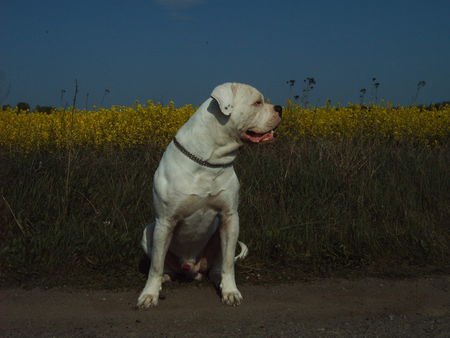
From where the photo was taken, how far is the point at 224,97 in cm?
349

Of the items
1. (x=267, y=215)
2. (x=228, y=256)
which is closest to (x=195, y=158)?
(x=228, y=256)

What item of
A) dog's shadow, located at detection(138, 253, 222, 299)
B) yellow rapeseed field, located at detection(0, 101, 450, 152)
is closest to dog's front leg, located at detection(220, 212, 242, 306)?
dog's shadow, located at detection(138, 253, 222, 299)

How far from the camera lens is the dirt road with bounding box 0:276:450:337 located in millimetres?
3314

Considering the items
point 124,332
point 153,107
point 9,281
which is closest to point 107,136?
point 153,107

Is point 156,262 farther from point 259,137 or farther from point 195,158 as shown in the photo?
point 259,137

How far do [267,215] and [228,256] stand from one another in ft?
4.82

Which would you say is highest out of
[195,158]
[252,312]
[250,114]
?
[250,114]

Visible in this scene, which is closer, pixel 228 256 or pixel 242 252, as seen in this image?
pixel 228 256

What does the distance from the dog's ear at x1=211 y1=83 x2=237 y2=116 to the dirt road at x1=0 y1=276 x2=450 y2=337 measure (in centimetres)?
139

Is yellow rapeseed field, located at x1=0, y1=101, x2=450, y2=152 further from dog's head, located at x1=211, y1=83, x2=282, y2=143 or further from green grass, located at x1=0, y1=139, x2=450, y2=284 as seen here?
dog's head, located at x1=211, y1=83, x2=282, y2=143

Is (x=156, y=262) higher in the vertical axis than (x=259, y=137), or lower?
lower

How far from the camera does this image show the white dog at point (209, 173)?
3.62 meters

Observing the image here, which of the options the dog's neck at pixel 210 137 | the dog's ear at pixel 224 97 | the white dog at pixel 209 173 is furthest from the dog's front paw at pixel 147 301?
the dog's ear at pixel 224 97

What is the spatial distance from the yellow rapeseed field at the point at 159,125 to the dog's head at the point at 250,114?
4.57 m
